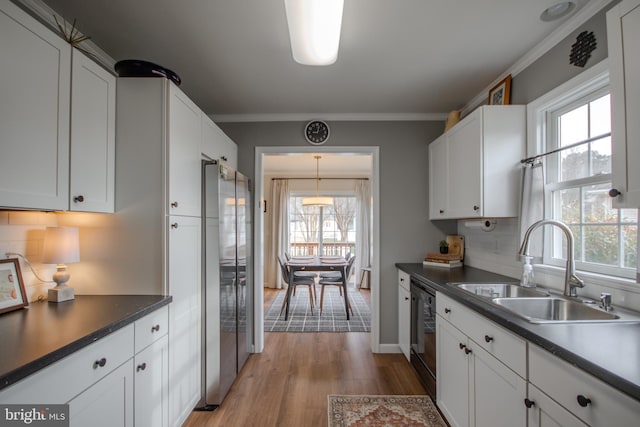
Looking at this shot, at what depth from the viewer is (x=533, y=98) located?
6.48 ft

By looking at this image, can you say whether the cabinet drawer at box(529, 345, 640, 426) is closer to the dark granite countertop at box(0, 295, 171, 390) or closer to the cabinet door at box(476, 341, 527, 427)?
the cabinet door at box(476, 341, 527, 427)

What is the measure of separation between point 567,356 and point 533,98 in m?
1.74

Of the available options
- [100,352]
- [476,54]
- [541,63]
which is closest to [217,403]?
[100,352]

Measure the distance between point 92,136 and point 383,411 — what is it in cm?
248

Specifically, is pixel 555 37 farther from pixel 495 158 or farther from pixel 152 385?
pixel 152 385

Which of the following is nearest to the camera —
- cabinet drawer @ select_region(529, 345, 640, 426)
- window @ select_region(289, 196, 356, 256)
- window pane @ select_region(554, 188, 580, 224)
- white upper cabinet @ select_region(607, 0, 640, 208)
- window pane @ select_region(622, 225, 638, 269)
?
cabinet drawer @ select_region(529, 345, 640, 426)

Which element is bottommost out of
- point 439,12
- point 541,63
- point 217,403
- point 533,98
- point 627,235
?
point 217,403

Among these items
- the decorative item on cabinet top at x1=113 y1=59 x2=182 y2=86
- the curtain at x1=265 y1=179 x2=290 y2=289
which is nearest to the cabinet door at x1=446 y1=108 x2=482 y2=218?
the decorative item on cabinet top at x1=113 y1=59 x2=182 y2=86

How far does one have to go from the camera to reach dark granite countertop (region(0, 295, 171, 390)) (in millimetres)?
870

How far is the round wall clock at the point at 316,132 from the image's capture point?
3.06 m

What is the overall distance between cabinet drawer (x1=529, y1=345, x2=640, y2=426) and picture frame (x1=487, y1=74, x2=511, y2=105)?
1.83m

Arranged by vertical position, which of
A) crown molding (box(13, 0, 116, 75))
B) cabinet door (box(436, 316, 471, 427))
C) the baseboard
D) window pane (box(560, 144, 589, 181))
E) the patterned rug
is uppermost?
crown molding (box(13, 0, 116, 75))

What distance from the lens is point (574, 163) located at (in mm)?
1760

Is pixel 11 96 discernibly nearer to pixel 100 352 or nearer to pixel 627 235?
pixel 100 352
